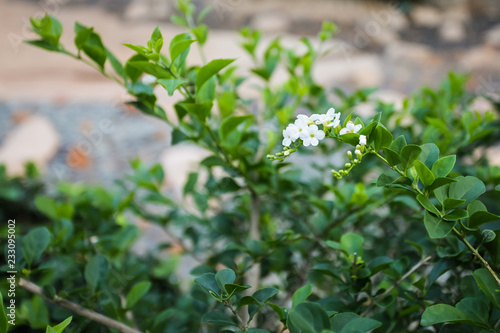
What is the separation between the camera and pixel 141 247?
4.72 feet

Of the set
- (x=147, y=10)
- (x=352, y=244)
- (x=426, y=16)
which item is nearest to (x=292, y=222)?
(x=352, y=244)

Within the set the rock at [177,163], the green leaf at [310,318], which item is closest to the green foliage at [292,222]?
the green leaf at [310,318]

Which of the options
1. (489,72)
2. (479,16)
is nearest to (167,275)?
(489,72)

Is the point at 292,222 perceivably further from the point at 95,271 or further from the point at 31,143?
the point at 31,143

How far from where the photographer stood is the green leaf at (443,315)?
317 millimetres

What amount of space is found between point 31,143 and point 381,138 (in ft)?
5.25

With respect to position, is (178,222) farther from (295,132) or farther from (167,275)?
(295,132)

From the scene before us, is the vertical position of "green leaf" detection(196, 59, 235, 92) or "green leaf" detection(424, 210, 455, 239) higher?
"green leaf" detection(196, 59, 235, 92)

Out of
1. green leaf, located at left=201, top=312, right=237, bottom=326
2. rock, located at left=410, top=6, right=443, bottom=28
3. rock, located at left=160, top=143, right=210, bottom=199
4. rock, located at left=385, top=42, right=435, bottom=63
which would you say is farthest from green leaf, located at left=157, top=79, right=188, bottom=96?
rock, located at left=410, top=6, right=443, bottom=28

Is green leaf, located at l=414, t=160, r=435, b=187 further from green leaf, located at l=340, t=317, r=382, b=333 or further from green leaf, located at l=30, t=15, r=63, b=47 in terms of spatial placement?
green leaf, located at l=30, t=15, r=63, b=47

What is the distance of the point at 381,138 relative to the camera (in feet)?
1.08

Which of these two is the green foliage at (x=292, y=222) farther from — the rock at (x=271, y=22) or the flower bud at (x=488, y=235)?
the rock at (x=271, y=22)

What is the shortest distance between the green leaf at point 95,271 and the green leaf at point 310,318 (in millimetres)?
284

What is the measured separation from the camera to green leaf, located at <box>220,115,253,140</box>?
1.44ft
